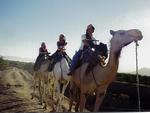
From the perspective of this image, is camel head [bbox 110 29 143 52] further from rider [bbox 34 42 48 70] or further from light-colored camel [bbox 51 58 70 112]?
rider [bbox 34 42 48 70]

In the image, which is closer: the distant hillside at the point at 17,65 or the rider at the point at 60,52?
the rider at the point at 60,52

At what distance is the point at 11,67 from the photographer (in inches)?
549

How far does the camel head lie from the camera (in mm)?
8461

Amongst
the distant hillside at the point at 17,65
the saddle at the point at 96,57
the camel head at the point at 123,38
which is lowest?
the saddle at the point at 96,57

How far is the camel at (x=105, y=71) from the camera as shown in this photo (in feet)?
28.2

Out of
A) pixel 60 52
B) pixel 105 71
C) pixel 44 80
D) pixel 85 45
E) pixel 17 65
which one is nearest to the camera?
pixel 105 71

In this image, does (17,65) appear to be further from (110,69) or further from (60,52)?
(110,69)

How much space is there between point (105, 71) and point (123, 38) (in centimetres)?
67

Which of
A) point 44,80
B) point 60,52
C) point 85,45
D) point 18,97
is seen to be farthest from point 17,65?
point 85,45

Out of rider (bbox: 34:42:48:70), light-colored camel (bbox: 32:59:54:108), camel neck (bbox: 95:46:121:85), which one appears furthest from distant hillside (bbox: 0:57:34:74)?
camel neck (bbox: 95:46:121:85)

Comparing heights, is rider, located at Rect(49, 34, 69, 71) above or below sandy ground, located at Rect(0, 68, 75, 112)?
above

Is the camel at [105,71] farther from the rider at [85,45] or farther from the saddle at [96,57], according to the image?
the rider at [85,45]

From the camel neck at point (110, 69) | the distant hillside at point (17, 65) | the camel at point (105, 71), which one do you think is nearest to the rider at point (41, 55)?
the distant hillside at point (17, 65)

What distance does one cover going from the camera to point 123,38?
340 inches
